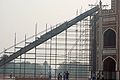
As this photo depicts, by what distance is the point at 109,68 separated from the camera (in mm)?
36219

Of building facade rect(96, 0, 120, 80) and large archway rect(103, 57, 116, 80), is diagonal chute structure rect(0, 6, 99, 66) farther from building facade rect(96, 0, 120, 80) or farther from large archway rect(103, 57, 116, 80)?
large archway rect(103, 57, 116, 80)

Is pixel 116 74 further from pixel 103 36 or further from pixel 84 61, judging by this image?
pixel 84 61

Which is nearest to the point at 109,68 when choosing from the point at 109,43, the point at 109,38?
the point at 109,43

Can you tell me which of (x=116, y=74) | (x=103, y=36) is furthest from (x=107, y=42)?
(x=116, y=74)

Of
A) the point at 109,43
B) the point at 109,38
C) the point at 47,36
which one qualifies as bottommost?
the point at 109,43

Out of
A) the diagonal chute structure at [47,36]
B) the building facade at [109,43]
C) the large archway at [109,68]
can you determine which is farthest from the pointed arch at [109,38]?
the diagonal chute structure at [47,36]

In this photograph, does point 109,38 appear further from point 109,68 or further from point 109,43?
point 109,68

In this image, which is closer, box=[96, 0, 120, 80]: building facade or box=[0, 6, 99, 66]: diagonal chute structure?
box=[0, 6, 99, 66]: diagonal chute structure

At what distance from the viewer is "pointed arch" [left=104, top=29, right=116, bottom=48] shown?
3534 cm

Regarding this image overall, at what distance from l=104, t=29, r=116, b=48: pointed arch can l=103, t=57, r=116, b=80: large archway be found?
1.56m

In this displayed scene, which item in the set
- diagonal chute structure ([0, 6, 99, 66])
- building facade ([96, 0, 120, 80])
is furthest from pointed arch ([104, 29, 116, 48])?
diagonal chute structure ([0, 6, 99, 66])

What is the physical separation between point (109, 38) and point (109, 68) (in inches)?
141

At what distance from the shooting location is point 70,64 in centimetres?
4081

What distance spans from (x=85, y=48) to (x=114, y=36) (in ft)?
20.5
